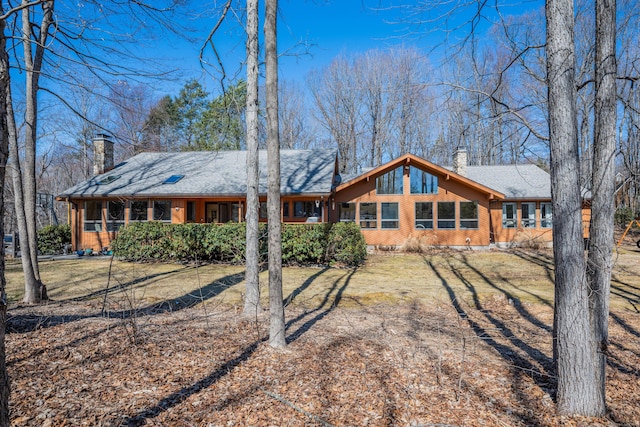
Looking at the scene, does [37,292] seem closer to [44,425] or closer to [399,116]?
[44,425]

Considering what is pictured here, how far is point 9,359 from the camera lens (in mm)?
3740

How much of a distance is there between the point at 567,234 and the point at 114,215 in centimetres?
1755

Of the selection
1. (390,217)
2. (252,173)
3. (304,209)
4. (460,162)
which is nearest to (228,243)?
(304,209)

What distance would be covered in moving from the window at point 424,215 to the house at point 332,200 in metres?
0.05

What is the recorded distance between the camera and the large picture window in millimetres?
16125

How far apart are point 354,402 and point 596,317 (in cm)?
251

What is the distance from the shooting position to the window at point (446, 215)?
664 inches

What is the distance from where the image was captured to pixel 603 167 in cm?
357

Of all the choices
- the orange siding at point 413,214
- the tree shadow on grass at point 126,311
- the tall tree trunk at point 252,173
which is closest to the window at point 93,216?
the tree shadow on grass at point 126,311

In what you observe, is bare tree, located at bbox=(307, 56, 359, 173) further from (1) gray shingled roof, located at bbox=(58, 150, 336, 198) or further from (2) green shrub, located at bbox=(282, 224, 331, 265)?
(2) green shrub, located at bbox=(282, 224, 331, 265)

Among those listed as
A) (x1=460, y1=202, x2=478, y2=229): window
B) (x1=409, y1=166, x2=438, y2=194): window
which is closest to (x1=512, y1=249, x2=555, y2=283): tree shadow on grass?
(x1=460, y1=202, x2=478, y2=229): window

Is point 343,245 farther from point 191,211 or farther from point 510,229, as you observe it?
point 510,229

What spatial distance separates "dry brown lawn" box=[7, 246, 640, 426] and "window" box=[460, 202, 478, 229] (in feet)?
28.7

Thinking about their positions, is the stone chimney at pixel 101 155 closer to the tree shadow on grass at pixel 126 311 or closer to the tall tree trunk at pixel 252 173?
the tree shadow on grass at pixel 126 311
